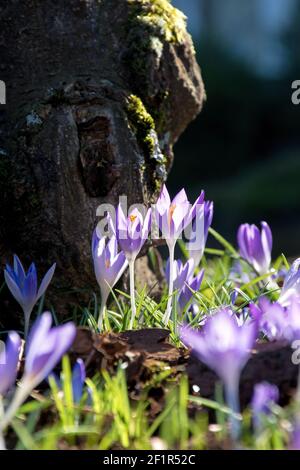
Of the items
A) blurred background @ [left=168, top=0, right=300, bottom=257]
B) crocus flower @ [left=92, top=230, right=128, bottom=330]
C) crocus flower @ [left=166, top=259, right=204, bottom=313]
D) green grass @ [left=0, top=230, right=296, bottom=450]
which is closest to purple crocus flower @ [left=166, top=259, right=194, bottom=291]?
crocus flower @ [left=166, top=259, right=204, bottom=313]

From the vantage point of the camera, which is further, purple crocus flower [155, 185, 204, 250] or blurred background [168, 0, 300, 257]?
blurred background [168, 0, 300, 257]

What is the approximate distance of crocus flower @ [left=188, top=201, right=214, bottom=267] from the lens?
2.27m

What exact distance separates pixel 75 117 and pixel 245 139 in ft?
37.3

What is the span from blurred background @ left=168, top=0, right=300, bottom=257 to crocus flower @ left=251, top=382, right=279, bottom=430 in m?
9.66

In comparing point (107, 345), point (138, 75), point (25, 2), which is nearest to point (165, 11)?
point (138, 75)

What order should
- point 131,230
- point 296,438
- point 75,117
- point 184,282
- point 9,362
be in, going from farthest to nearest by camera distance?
1. point 75,117
2. point 184,282
3. point 131,230
4. point 9,362
5. point 296,438

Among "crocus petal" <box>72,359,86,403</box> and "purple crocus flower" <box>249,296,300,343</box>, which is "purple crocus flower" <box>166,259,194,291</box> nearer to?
"purple crocus flower" <box>249,296,300,343</box>

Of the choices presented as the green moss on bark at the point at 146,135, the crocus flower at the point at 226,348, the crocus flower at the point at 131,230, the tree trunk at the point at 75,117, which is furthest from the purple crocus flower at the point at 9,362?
the green moss on bark at the point at 146,135

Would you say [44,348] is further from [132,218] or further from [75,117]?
[75,117]

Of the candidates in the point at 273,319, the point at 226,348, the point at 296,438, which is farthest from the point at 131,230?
the point at 296,438

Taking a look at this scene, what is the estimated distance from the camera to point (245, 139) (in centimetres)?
1361

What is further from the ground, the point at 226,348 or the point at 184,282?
the point at 184,282

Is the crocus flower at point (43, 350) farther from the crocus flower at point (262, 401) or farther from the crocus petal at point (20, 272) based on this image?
the crocus petal at point (20, 272)
